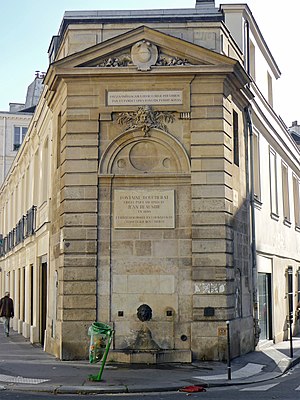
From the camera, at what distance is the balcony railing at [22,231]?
76.8 feet

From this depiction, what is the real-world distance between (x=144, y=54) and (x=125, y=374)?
7752 mm

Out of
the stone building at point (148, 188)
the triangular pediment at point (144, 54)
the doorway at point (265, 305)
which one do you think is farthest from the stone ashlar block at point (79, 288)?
the doorway at point (265, 305)

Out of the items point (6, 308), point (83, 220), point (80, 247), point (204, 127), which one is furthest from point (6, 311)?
point (204, 127)

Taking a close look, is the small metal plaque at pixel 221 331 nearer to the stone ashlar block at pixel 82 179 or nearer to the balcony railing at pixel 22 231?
the stone ashlar block at pixel 82 179

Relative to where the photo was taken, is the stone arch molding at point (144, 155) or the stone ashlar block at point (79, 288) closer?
the stone ashlar block at point (79, 288)

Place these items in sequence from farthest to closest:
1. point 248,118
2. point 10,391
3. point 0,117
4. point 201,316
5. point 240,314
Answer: point 0,117 < point 248,118 < point 240,314 < point 201,316 < point 10,391

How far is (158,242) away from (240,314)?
3.22 meters

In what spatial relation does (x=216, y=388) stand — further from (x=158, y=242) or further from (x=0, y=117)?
(x=0, y=117)

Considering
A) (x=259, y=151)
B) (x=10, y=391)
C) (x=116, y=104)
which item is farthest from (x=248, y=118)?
(x=10, y=391)

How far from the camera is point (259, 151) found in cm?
2159

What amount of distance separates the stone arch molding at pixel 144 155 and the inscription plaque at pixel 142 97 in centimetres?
72

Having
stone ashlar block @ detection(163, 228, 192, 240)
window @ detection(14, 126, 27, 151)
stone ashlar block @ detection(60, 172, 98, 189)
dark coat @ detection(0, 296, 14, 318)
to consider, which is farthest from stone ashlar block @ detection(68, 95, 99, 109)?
window @ detection(14, 126, 27, 151)

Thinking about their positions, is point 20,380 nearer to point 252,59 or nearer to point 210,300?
point 210,300

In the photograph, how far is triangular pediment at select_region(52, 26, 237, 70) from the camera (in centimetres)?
1652
